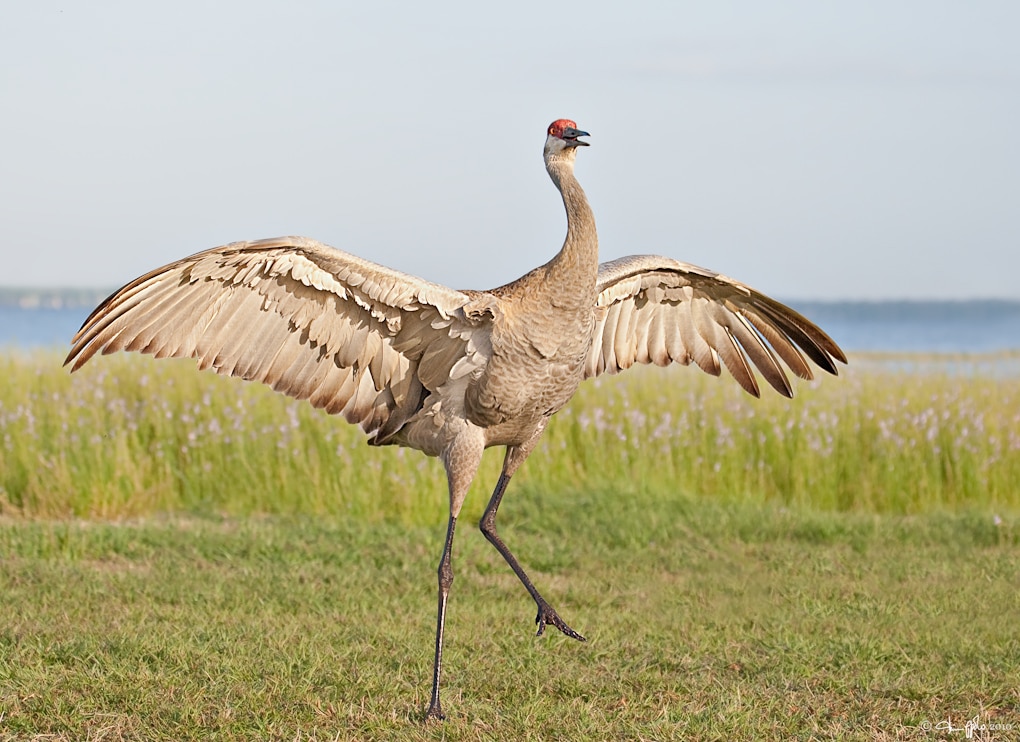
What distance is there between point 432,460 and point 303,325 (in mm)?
4445

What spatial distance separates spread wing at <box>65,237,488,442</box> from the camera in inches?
210

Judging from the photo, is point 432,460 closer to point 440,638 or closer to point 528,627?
point 528,627

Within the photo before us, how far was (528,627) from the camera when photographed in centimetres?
670

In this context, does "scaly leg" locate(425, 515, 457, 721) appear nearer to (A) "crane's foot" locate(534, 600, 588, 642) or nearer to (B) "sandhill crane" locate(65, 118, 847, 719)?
(B) "sandhill crane" locate(65, 118, 847, 719)

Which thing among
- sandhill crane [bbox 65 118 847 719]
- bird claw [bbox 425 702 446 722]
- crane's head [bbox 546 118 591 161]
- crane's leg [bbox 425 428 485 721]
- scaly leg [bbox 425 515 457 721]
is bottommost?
bird claw [bbox 425 702 446 722]

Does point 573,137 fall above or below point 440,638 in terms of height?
above

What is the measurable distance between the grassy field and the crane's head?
2433 millimetres

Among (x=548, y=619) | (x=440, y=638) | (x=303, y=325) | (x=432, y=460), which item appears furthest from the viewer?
(x=432, y=460)

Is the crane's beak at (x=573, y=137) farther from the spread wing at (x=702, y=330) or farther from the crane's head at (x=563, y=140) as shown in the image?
the spread wing at (x=702, y=330)

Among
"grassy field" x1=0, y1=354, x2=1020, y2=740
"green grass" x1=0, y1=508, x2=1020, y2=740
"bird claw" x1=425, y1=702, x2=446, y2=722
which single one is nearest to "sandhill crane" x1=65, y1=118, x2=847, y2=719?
"bird claw" x1=425, y1=702, x2=446, y2=722

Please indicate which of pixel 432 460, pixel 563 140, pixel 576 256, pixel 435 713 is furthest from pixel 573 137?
pixel 432 460

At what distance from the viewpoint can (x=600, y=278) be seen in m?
5.97

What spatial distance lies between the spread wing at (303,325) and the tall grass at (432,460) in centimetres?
360

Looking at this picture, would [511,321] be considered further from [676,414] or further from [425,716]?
[676,414]
